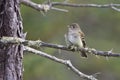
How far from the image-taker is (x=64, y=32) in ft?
50.4

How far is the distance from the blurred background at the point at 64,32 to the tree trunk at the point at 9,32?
6845 millimetres

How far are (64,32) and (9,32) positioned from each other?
9338 millimetres

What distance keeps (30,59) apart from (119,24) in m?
4.07

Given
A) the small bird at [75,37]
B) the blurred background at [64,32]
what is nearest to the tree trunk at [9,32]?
the small bird at [75,37]

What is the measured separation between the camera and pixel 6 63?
6.05 metres

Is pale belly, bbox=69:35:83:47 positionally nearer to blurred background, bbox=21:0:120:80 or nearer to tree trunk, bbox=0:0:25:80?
tree trunk, bbox=0:0:25:80

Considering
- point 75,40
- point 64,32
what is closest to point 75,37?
point 75,40

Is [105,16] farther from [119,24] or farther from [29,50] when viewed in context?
[29,50]

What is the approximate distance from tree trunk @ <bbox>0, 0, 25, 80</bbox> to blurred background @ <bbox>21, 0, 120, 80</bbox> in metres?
6.85

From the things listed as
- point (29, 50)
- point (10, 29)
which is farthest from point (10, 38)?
point (29, 50)

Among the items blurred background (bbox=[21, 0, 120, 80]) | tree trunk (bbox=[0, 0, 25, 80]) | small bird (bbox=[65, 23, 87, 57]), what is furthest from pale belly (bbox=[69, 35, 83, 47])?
blurred background (bbox=[21, 0, 120, 80])

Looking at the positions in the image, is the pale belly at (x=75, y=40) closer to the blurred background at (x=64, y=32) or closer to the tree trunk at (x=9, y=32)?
the tree trunk at (x=9, y=32)

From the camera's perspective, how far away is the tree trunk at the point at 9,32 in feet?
19.8

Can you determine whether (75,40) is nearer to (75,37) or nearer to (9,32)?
(75,37)
